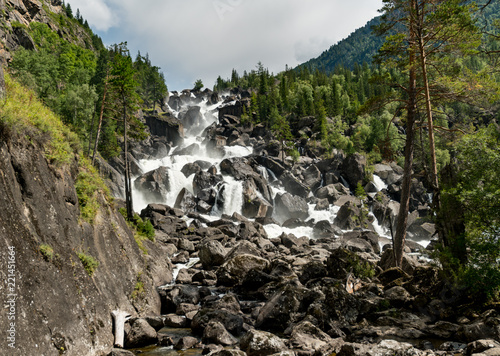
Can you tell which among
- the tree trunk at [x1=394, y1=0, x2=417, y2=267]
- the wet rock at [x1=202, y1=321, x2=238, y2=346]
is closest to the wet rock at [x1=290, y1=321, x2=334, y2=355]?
the wet rock at [x1=202, y1=321, x2=238, y2=346]

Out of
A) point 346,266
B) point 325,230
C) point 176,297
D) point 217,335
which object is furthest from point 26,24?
point 217,335

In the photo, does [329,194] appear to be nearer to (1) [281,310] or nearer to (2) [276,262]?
(2) [276,262]

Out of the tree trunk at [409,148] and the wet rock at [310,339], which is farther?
the tree trunk at [409,148]

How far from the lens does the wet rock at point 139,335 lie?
11.0m

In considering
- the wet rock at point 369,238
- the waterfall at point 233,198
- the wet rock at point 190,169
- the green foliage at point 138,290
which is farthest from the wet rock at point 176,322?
the wet rock at point 190,169

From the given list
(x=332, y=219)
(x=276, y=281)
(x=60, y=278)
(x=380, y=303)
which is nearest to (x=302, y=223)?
(x=332, y=219)

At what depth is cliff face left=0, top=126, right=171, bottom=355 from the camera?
7.11 meters

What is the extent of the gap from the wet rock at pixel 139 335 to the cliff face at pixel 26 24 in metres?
36.7

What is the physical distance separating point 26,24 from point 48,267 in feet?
324

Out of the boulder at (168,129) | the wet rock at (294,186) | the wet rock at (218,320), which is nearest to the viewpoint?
the wet rock at (218,320)

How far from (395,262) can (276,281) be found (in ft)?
22.1

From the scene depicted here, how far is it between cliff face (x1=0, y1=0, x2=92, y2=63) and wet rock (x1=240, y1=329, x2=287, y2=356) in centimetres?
4000

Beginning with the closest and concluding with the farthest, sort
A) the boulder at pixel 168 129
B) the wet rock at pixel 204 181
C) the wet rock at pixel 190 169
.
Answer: the wet rock at pixel 204 181, the wet rock at pixel 190 169, the boulder at pixel 168 129

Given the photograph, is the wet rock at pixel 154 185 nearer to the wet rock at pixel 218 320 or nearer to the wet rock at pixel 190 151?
the wet rock at pixel 190 151
